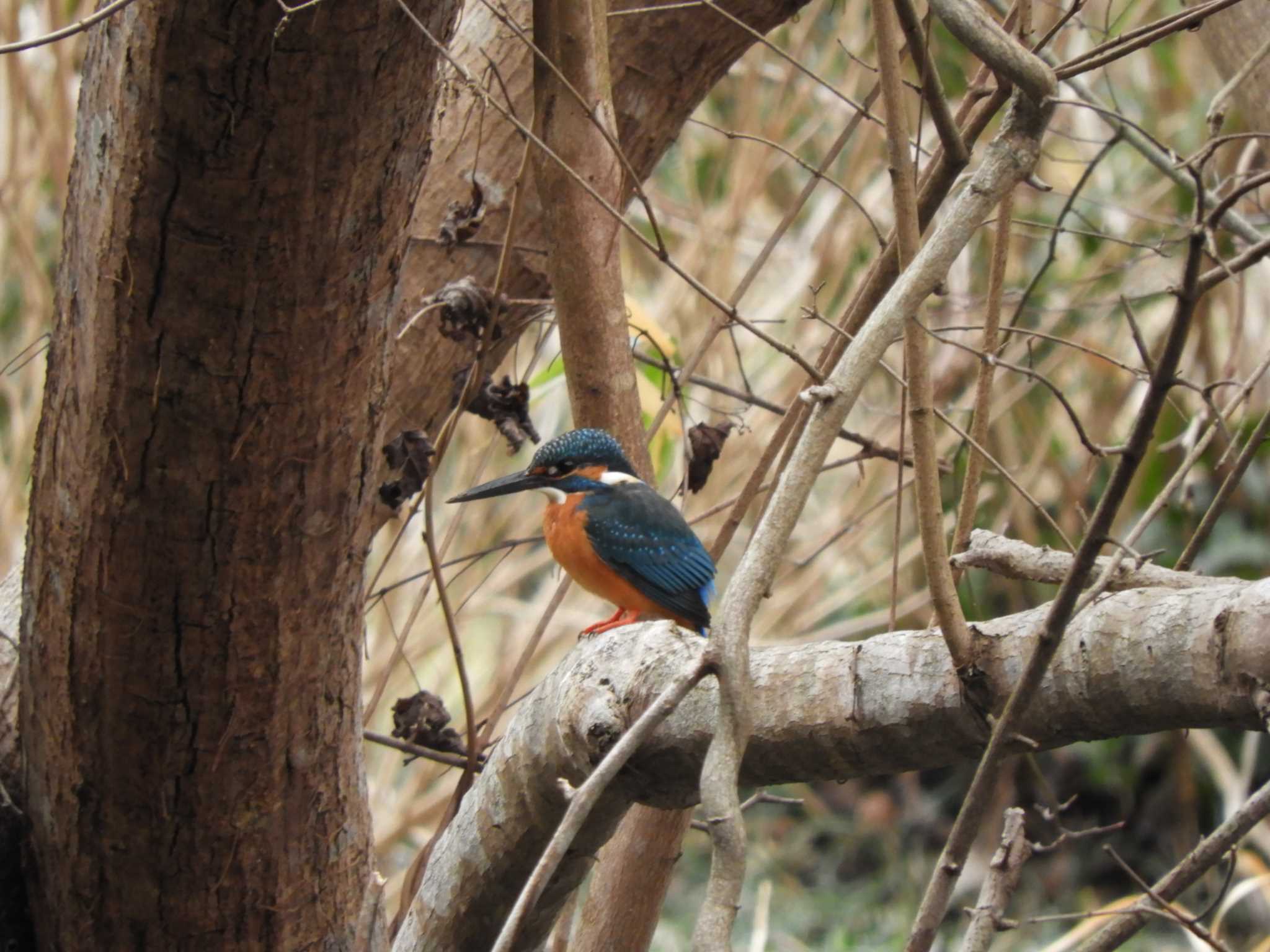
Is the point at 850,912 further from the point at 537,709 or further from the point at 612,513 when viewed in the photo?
the point at 537,709

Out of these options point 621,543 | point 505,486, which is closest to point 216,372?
point 505,486

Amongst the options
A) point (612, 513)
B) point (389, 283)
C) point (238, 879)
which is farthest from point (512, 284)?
point (238, 879)

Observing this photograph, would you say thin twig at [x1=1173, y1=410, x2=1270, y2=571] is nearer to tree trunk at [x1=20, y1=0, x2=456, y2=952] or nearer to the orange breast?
tree trunk at [x1=20, y1=0, x2=456, y2=952]

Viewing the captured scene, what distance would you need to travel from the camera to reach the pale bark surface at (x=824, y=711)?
1117 millimetres

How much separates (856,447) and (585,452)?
8.06 ft

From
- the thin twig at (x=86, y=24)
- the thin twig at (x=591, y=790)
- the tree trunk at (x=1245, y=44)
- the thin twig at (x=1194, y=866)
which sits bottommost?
the thin twig at (x=1194, y=866)

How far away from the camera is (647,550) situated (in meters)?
3.00

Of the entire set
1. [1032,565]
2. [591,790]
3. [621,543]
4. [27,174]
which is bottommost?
[591,790]

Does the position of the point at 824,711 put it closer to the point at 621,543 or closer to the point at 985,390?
the point at 985,390

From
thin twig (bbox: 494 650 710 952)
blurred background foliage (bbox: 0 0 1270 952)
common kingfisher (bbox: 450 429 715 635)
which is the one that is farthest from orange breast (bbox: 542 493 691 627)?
thin twig (bbox: 494 650 710 952)

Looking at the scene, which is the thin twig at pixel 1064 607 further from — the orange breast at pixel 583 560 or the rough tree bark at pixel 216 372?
the orange breast at pixel 583 560

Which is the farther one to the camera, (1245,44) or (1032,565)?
(1245,44)

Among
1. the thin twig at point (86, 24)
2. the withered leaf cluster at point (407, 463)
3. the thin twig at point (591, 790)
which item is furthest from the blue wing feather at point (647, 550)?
the thin twig at point (591, 790)

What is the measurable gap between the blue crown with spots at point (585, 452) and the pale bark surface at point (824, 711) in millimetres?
779
